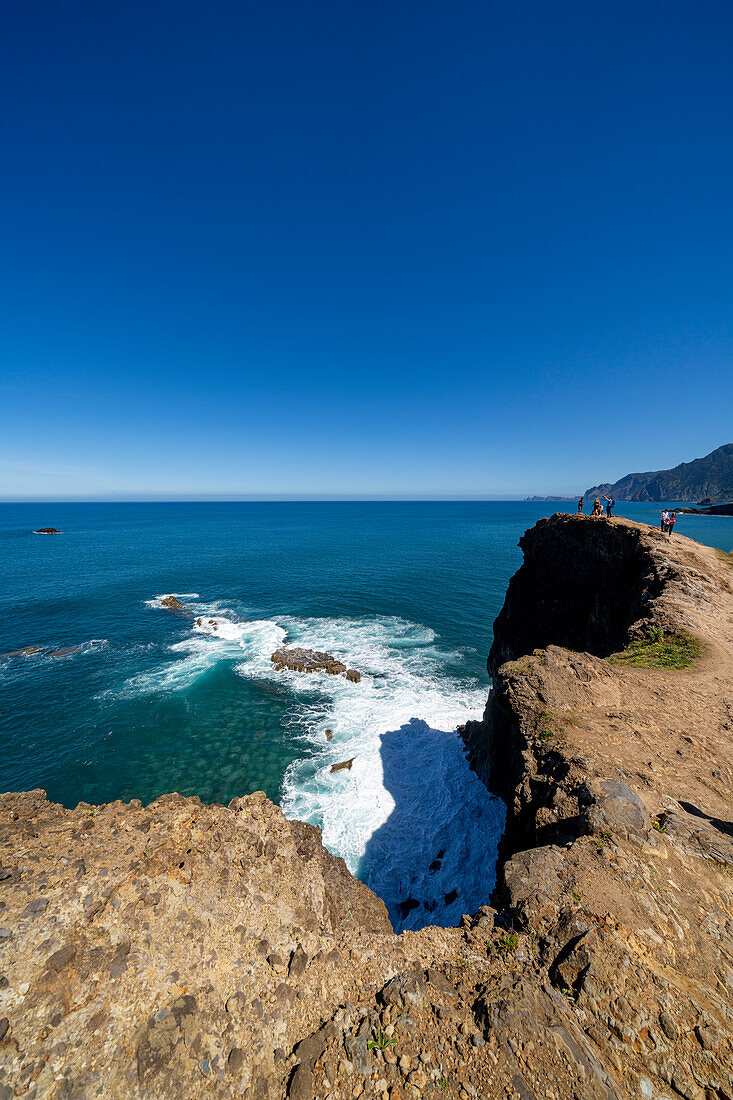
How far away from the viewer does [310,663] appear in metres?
33.9

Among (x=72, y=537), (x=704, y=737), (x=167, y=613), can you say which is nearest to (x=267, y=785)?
(x=704, y=737)

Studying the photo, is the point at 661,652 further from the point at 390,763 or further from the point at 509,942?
the point at 390,763

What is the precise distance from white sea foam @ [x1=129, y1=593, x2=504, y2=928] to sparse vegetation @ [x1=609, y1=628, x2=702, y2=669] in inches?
384

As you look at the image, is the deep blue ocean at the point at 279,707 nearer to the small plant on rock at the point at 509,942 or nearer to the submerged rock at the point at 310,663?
the submerged rock at the point at 310,663

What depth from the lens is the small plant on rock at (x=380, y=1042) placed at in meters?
6.14

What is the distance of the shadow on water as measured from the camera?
50.7 feet

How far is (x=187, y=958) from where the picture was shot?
7.38 m

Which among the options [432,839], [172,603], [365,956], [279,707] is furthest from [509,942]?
[172,603]

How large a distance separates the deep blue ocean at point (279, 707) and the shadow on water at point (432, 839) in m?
0.07

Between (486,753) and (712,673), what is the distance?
11.0m

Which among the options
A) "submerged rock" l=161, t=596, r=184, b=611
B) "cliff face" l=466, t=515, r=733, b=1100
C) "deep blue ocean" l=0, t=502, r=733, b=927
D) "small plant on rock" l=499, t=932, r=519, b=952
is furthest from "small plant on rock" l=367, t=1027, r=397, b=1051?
"submerged rock" l=161, t=596, r=184, b=611

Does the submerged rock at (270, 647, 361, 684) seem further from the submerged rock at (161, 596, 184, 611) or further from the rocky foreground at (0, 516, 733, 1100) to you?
the rocky foreground at (0, 516, 733, 1100)

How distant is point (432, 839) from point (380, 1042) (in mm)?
13519

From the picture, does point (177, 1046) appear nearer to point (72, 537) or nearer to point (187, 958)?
point (187, 958)
